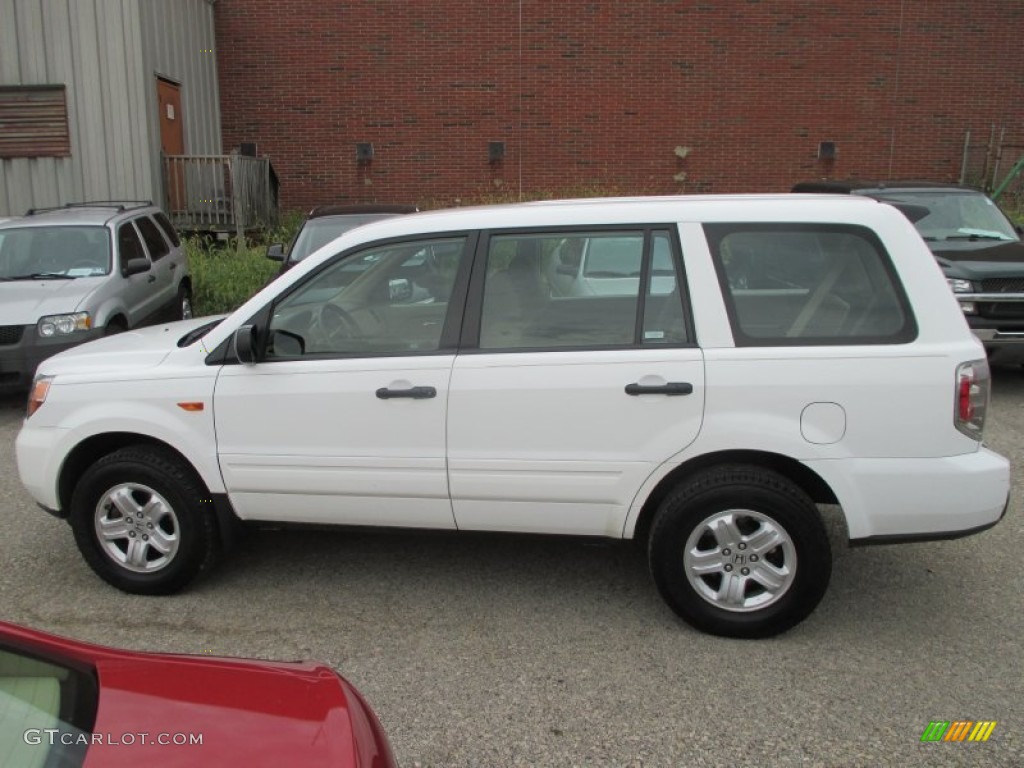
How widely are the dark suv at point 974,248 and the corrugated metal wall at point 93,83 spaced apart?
368 inches

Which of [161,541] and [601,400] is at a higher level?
[601,400]

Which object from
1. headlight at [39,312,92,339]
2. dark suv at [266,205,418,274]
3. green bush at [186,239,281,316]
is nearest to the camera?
headlight at [39,312,92,339]

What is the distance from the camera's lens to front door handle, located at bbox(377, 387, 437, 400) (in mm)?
3701

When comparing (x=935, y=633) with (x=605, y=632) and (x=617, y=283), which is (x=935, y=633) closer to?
(x=605, y=632)

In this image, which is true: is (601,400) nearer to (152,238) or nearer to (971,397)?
(971,397)

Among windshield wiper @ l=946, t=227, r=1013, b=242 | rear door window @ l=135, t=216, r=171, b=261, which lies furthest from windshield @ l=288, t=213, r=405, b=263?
windshield wiper @ l=946, t=227, r=1013, b=242

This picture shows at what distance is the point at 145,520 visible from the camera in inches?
161

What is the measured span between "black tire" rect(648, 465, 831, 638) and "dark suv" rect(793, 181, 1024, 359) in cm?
411

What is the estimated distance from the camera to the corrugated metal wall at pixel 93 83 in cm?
1254

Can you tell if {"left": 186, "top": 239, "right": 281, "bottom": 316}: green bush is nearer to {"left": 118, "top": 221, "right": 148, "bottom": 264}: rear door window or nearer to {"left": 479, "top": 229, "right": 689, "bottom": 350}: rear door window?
{"left": 118, "top": 221, "right": 148, "bottom": 264}: rear door window

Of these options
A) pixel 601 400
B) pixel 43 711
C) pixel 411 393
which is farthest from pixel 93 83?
pixel 43 711

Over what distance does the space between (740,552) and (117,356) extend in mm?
2975

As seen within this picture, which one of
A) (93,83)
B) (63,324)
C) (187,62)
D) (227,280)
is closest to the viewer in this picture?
(63,324)

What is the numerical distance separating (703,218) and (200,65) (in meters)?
14.1
